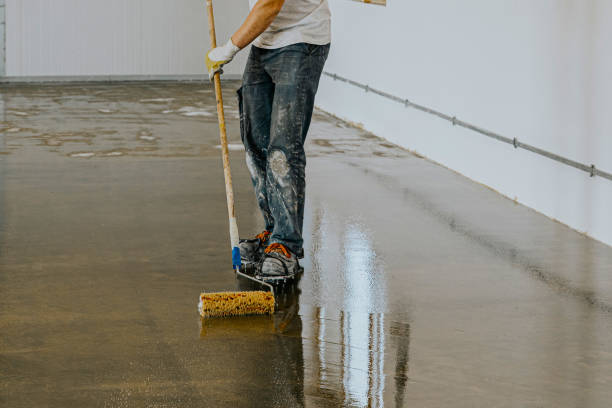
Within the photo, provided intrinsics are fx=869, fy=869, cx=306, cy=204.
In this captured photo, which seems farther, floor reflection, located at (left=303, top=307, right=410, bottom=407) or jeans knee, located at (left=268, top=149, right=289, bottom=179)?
jeans knee, located at (left=268, top=149, right=289, bottom=179)

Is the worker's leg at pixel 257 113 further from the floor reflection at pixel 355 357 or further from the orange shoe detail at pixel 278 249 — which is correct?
the floor reflection at pixel 355 357

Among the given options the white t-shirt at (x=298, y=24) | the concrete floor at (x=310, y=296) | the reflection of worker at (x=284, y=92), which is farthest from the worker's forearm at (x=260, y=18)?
the concrete floor at (x=310, y=296)

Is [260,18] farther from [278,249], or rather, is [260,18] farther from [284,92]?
[278,249]

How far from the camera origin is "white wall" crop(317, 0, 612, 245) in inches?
150

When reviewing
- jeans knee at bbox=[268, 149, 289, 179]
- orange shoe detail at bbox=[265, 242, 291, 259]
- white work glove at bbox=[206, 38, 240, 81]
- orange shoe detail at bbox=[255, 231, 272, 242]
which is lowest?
orange shoe detail at bbox=[255, 231, 272, 242]

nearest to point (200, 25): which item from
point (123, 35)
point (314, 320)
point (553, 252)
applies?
point (123, 35)

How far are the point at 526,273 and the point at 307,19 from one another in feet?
4.07

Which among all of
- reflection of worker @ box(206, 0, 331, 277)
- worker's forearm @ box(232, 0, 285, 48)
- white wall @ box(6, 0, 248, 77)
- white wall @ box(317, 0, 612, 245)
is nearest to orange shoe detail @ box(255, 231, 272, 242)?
reflection of worker @ box(206, 0, 331, 277)

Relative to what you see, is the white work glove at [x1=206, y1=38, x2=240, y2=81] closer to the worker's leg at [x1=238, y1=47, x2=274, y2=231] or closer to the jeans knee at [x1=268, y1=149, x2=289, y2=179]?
the worker's leg at [x1=238, y1=47, x2=274, y2=231]

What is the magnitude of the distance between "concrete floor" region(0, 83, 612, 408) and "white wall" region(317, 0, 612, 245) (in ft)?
0.55

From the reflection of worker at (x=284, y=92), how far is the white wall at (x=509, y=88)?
137cm

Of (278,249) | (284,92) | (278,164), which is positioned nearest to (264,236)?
(278,249)

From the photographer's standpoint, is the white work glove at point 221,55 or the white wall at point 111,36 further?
the white wall at point 111,36

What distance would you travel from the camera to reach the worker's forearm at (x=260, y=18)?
9.58 ft
